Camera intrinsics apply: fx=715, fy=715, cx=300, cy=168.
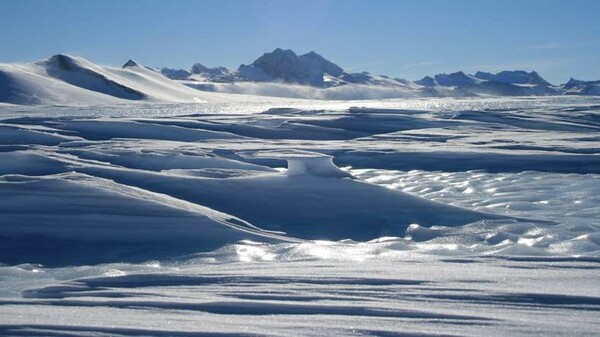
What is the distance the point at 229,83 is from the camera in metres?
99.6

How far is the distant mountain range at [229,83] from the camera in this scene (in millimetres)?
45656

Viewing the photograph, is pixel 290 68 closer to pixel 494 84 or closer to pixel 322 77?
pixel 322 77

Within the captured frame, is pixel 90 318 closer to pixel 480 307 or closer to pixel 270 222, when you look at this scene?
pixel 480 307

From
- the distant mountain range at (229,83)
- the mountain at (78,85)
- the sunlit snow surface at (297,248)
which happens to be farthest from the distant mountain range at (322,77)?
the sunlit snow surface at (297,248)

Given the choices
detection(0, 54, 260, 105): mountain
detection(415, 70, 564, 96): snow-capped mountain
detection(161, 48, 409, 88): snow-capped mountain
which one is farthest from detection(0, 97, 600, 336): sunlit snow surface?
detection(161, 48, 409, 88): snow-capped mountain

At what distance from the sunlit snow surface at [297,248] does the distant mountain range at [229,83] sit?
35.8 meters

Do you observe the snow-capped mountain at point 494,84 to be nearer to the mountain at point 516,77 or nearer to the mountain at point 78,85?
the mountain at point 516,77

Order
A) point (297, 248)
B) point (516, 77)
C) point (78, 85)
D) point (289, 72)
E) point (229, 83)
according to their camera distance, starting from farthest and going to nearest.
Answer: point (516, 77) < point (289, 72) < point (229, 83) < point (78, 85) < point (297, 248)

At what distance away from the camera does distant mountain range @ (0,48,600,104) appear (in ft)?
150

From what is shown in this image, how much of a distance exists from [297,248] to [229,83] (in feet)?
315

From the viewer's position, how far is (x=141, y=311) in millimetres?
3018

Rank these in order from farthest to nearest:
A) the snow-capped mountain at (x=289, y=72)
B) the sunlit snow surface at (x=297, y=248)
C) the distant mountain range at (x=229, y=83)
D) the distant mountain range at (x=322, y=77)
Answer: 1. the snow-capped mountain at (x=289, y=72)
2. the distant mountain range at (x=322, y=77)
3. the distant mountain range at (x=229, y=83)
4. the sunlit snow surface at (x=297, y=248)

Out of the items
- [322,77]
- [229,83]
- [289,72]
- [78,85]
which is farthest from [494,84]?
Answer: [78,85]

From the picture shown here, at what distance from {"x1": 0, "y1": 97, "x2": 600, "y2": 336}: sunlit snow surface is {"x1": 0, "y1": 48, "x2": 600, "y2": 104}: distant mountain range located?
118 ft
